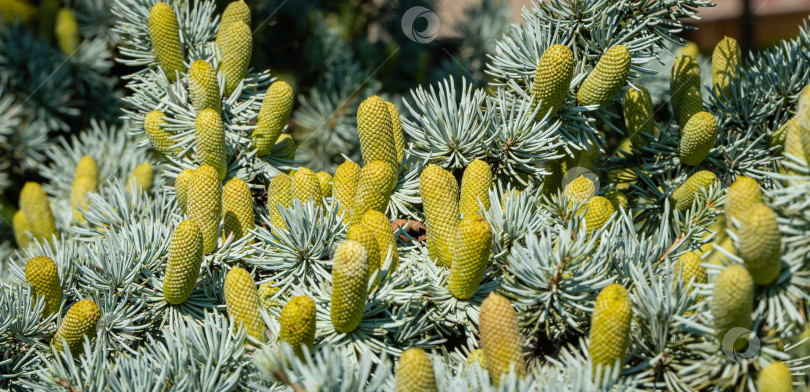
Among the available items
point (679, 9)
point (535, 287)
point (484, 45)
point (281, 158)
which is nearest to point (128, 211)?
point (281, 158)

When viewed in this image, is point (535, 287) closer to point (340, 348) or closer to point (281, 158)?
point (340, 348)

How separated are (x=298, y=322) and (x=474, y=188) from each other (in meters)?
0.22

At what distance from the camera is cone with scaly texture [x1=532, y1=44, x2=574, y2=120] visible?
69 centimetres

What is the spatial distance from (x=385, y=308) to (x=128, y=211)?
408 mm

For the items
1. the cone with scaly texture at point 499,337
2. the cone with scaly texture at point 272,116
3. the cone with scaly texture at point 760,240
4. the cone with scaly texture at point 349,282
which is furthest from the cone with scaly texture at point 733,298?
the cone with scaly texture at point 272,116

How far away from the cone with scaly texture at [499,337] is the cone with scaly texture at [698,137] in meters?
0.33

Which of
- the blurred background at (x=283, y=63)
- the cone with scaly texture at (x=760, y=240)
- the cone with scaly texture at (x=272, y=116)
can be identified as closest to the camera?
the cone with scaly texture at (x=760, y=240)

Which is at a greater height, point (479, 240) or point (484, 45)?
point (484, 45)

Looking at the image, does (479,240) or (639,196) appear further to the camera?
(639,196)

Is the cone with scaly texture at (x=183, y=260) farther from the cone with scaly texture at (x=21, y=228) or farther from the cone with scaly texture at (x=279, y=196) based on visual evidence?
the cone with scaly texture at (x=21, y=228)

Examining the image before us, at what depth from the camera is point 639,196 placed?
81 cm

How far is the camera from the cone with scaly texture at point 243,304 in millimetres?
590

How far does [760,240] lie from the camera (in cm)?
47

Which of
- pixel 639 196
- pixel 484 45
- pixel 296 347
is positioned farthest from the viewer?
pixel 484 45
